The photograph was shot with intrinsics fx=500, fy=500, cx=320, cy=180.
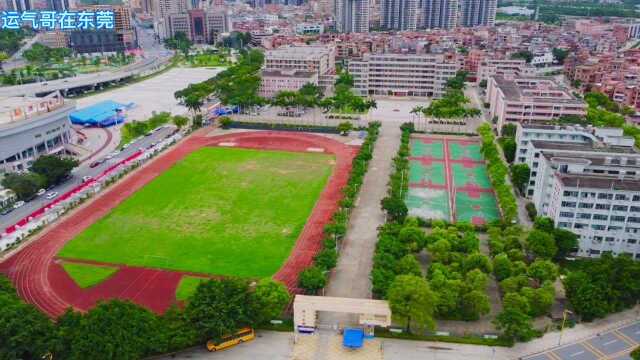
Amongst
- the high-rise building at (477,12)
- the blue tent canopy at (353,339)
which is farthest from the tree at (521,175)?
the high-rise building at (477,12)

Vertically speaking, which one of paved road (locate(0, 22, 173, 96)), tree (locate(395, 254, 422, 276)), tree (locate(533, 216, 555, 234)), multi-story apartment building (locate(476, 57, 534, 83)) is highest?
multi-story apartment building (locate(476, 57, 534, 83))

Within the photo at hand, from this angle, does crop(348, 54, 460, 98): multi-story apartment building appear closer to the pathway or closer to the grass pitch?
the pathway

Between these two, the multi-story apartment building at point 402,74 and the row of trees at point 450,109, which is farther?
the multi-story apartment building at point 402,74

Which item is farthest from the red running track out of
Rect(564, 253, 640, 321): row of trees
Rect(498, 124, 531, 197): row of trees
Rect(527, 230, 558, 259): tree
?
Rect(564, 253, 640, 321): row of trees

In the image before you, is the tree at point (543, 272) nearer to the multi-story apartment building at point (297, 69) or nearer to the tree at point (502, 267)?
the tree at point (502, 267)

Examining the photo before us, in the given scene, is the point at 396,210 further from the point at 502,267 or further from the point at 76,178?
the point at 76,178

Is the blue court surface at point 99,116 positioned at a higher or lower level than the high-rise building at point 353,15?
lower
